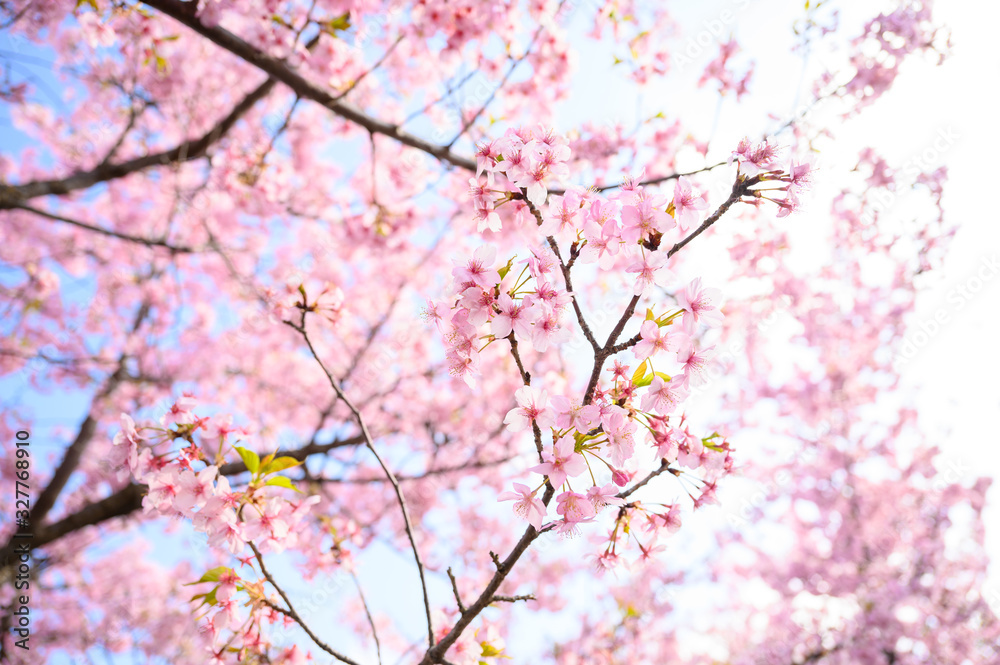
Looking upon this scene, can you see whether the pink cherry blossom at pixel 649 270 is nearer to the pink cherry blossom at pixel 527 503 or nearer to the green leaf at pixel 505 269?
the green leaf at pixel 505 269

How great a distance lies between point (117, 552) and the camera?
1091 cm

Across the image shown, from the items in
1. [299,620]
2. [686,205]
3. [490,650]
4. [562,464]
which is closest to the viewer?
[562,464]

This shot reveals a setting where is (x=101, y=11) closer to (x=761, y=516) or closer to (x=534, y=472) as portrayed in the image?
(x=534, y=472)

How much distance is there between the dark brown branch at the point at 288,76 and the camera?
3.01m

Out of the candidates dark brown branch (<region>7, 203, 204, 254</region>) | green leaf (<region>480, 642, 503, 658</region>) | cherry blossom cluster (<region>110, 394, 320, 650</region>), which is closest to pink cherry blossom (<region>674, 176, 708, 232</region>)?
cherry blossom cluster (<region>110, 394, 320, 650</region>)

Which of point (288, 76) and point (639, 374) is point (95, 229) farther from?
point (639, 374)

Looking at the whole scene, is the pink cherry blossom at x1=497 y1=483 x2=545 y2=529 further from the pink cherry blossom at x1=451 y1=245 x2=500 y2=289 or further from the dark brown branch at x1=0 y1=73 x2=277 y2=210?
the dark brown branch at x1=0 y1=73 x2=277 y2=210

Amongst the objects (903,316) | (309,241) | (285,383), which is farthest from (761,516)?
(309,241)

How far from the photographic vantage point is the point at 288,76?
3.30m

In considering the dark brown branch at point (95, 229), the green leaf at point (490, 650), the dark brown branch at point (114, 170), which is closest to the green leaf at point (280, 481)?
the green leaf at point (490, 650)

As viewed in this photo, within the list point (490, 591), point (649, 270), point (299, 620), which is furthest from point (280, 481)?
point (649, 270)

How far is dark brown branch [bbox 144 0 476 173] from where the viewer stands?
3.01 metres

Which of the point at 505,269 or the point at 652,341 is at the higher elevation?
the point at 505,269

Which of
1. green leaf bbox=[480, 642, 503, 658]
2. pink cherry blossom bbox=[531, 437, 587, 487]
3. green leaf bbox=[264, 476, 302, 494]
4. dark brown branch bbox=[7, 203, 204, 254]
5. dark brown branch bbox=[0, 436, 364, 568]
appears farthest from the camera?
dark brown branch bbox=[0, 436, 364, 568]
